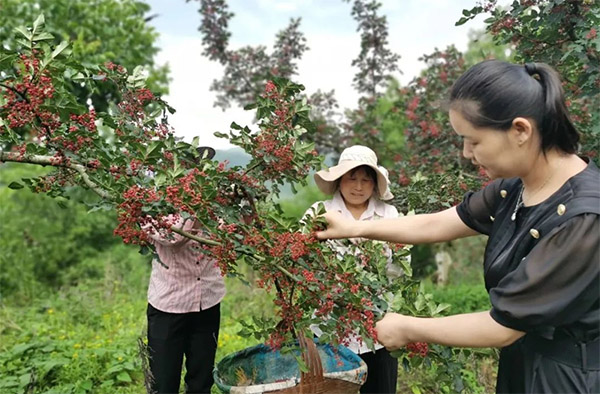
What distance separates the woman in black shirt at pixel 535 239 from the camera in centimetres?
134

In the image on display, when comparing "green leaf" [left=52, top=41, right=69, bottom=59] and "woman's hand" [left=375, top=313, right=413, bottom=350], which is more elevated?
"green leaf" [left=52, top=41, right=69, bottom=59]

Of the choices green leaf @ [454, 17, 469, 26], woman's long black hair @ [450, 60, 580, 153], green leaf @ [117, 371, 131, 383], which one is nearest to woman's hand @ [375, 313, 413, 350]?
woman's long black hair @ [450, 60, 580, 153]

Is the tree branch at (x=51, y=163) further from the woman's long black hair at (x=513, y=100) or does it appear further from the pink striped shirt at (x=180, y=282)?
the woman's long black hair at (x=513, y=100)

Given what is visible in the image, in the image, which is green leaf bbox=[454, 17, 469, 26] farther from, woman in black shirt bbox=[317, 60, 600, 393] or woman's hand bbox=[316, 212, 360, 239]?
woman in black shirt bbox=[317, 60, 600, 393]

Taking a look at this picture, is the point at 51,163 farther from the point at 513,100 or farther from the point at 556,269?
the point at 556,269

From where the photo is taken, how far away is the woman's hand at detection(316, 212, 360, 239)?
2004 millimetres

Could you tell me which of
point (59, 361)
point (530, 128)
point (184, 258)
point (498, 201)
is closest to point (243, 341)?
point (59, 361)

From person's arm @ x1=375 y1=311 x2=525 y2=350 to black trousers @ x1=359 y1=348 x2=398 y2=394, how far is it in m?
1.29

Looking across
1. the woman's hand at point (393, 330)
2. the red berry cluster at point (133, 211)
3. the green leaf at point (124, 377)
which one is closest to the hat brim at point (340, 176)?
the red berry cluster at point (133, 211)

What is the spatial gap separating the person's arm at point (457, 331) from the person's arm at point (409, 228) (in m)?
0.37

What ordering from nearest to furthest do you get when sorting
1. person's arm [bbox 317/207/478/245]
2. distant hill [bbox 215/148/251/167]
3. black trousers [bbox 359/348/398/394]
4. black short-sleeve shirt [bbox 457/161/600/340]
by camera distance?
1. black short-sleeve shirt [bbox 457/161/600/340]
2. person's arm [bbox 317/207/478/245]
3. distant hill [bbox 215/148/251/167]
4. black trousers [bbox 359/348/398/394]

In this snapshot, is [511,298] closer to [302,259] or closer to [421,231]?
[421,231]

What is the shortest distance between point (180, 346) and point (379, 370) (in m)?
1.04

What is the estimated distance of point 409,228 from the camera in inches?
77.0
